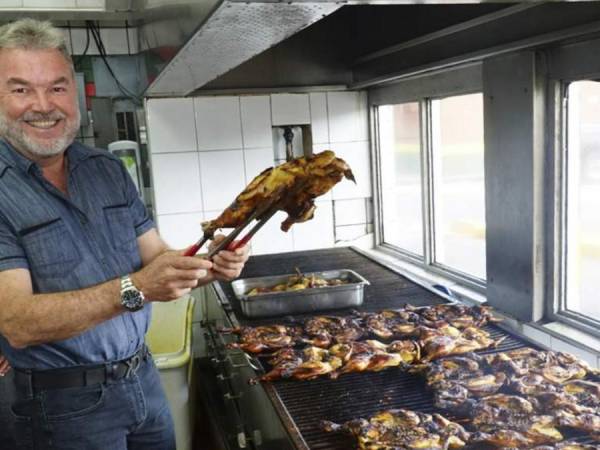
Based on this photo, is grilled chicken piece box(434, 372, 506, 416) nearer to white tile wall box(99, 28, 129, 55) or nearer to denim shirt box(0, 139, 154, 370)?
denim shirt box(0, 139, 154, 370)

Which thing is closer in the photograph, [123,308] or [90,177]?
[123,308]

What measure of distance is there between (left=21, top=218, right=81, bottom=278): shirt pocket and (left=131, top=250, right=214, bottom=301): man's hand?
36cm

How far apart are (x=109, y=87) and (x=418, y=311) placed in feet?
9.00

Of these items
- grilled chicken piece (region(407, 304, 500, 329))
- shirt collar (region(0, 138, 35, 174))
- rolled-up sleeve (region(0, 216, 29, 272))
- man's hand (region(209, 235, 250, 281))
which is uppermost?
shirt collar (region(0, 138, 35, 174))

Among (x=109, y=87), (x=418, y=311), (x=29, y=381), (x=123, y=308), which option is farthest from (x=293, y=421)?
(x=109, y=87)

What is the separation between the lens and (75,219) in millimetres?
1956

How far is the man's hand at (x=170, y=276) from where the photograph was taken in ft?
5.13

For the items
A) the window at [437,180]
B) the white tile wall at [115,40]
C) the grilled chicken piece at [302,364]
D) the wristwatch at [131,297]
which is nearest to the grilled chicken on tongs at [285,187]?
the wristwatch at [131,297]

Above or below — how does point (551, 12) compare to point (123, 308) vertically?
above

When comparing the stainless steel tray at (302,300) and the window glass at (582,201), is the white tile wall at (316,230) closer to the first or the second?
the stainless steel tray at (302,300)

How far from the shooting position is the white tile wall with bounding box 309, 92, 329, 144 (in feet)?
14.0

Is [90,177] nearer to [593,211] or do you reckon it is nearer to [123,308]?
[123,308]

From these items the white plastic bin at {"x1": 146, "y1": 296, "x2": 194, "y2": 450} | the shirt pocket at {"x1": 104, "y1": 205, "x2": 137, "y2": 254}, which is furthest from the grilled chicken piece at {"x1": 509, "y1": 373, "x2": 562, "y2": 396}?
the white plastic bin at {"x1": 146, "y1": 296, "x2": 194, "y2": 450}

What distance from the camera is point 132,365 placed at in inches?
79.0
